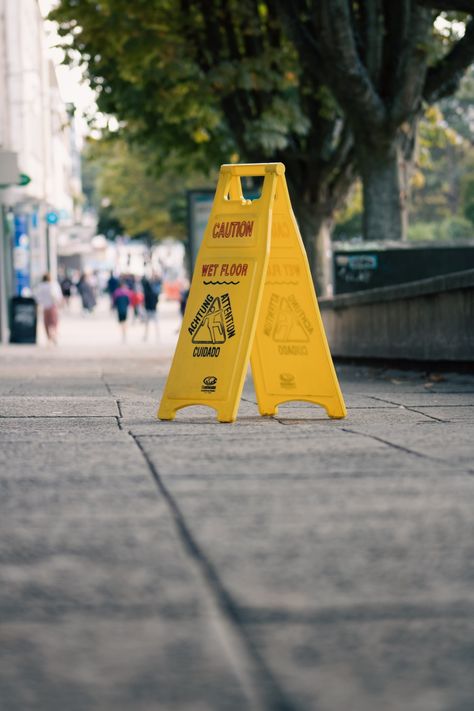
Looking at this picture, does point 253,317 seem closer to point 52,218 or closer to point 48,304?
point 48,304

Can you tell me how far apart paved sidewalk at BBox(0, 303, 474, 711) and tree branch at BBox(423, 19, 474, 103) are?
45.4 ft

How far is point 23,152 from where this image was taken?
41.2 meters

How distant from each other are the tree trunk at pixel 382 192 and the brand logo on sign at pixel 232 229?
498 inches

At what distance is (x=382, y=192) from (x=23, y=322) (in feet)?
37.6

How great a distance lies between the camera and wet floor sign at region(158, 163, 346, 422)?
842 cm

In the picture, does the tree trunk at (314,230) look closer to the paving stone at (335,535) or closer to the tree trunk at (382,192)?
the tree trunk at (382,192)

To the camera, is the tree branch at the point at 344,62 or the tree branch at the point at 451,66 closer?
the tree branch at the point at 344,62

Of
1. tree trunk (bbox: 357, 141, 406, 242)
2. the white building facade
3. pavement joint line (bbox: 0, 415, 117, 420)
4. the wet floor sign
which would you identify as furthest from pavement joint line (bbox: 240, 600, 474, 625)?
the white building facade

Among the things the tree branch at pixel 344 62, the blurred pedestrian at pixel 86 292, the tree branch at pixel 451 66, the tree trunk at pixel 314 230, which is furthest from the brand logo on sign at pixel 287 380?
the blurred pedestrian at pixel 86 292

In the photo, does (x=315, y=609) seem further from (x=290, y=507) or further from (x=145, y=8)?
(x=145, y=8)

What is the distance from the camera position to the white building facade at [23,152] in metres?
33.3

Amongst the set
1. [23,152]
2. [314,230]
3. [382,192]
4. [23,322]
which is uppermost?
[23,152]

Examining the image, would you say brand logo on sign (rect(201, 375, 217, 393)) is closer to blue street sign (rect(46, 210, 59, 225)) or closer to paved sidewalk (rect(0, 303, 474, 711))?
paved sidewalk (rect(0, 303, 474, 711))

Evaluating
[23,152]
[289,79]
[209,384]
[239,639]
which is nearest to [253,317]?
[209,384]
